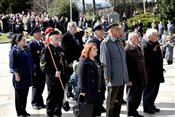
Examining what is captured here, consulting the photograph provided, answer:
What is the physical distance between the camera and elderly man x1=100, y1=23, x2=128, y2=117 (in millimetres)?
7754

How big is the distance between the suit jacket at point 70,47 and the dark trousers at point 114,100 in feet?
8.02

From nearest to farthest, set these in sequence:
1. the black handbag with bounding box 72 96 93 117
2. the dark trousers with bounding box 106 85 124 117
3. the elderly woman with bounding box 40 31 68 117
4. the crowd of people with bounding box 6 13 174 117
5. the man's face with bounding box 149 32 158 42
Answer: the black handbag with bounding box 72 96 93 117, the crowd of people with bounding box 6 13 174 117, the dark trousers with bounding box 106 85 124 117, the elderly woman with bounding box 40 31 68 117, the man's face with bounding box 149 32 158 42

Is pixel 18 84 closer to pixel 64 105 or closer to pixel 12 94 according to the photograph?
pixel 64 105

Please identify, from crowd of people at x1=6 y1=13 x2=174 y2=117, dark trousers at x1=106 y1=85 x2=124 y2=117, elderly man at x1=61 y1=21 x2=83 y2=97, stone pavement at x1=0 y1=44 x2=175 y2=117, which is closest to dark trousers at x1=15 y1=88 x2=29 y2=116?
crowd of people at x1=6 y1=13 x2=174 y2=117

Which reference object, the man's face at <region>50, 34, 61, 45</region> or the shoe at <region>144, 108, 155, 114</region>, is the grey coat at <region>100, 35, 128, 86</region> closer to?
the man's face at <region>50, 34, 61, 45</region>

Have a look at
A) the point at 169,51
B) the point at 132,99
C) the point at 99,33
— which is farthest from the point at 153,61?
the point at 169,51

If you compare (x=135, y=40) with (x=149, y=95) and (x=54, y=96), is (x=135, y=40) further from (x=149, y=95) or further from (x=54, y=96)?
(x=54, y=96)

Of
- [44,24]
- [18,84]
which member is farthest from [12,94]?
[44,24]

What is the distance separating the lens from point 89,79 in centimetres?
746

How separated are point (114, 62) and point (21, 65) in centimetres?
198

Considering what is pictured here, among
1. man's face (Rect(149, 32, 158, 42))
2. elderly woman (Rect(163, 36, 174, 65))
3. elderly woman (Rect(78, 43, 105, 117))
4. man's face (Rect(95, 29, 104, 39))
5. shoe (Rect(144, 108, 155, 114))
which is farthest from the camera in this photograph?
elderly woman (Rect(163, 36, 174, 65))

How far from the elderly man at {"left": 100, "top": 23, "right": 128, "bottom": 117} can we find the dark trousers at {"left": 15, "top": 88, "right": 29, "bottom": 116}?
6.16 feet

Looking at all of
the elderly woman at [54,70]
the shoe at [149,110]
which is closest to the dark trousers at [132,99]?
the shoe at [149,110]

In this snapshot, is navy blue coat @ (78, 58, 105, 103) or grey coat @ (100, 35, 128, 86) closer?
navy blue coat @ (78, 58, 105, 103)
